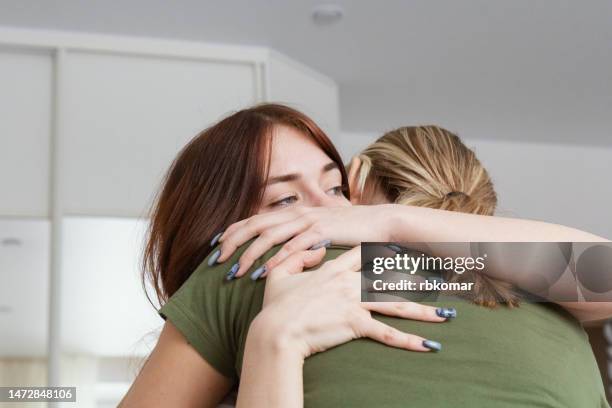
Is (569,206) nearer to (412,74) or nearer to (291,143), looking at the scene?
(412,74)

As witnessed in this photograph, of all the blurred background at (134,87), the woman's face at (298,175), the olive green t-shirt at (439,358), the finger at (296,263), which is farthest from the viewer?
the blurred background at (134,87)

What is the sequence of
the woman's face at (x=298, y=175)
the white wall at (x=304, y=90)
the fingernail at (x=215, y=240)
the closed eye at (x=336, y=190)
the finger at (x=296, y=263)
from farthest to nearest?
the white wall at (x=304, y=90)
the closed eye at (x=336, y=190)
the woman's face at (x=298, y=175)
the fingernail at (x=215, y=240)
the finger at (x=296, y=263)

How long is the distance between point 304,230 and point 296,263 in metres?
0.10

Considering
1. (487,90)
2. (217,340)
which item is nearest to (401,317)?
(217,340)

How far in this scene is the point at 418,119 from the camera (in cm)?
466

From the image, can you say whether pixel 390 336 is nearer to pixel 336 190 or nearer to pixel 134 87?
pixel 336 190

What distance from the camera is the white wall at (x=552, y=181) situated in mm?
5062

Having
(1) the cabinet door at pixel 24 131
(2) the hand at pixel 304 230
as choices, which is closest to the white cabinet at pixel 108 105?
(1) the cabinet door at pixel 24 131

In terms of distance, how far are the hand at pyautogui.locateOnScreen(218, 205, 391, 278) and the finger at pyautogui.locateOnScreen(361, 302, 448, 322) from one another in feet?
0.46

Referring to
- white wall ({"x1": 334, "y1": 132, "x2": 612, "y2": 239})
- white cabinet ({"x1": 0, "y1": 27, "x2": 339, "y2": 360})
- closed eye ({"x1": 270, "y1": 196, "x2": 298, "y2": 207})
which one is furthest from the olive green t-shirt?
Answer: white wall ({"x1": 334, "y1": 132, "x2": 612, "y2": 239})

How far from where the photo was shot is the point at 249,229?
46.1 inches

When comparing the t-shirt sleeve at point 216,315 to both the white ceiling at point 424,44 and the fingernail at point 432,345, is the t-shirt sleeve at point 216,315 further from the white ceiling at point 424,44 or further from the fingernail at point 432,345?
the white ceiling at point 424,44

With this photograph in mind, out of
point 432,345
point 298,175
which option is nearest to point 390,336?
point 432,345

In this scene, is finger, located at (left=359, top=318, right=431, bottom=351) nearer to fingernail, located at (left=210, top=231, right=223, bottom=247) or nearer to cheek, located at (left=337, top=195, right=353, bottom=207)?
fingernail, located at (left=210, top=231, right=223, bottom=247)
